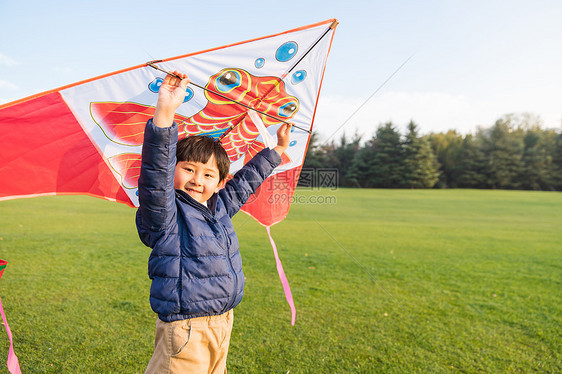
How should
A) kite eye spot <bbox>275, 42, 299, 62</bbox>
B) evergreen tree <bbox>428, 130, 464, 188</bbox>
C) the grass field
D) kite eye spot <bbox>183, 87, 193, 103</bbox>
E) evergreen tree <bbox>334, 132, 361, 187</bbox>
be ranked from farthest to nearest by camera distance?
1. evergreen tree <bbox>334, 132, 361, 187</bbox>
2. evergreen tree <bbox>428, 130, 464, 188</bbox>
3. the grass field
4. kite eye spot <bbox>183, 87, 193, 103</bbox>
5. kite eye spot <bbox>275, 42, 299, 62</bbox>

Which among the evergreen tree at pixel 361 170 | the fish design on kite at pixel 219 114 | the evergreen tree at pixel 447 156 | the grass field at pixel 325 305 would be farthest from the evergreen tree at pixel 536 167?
the fish design on kite at pixel 219 114

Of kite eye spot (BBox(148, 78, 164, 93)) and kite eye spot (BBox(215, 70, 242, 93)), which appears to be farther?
kite eye spot (BBox(215, 70, 242, 93))

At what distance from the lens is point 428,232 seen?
10.6 metres

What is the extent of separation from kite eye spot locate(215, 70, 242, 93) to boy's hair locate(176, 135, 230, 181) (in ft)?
1.52

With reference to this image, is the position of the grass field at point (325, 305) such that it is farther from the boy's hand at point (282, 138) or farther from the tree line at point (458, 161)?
the tree line at point (458, 161)

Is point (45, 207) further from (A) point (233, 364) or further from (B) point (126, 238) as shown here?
(A) point (233, 364)

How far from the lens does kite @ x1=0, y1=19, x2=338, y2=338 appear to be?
2.00 meters

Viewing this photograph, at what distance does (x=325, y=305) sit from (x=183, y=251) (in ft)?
10.2

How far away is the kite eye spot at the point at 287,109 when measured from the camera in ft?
9.21

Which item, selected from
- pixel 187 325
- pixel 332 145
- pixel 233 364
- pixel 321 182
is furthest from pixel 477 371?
pixel 332 145

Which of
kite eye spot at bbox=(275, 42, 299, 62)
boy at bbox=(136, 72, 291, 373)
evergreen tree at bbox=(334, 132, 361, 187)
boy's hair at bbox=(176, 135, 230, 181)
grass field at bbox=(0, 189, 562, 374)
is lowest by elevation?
grass field at bbox=(0, 189, 562, 374)

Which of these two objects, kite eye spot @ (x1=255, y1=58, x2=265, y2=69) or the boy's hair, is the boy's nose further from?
kite eye spot @ (x1=255, y1=58, x2=265, y2=69)

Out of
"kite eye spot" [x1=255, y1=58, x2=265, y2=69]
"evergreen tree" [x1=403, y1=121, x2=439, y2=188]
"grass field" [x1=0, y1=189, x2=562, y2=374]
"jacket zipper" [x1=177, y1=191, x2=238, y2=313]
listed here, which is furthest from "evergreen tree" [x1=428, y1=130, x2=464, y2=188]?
"jacket zipper" [x1=177, y1=191, x2=238, y2=313]

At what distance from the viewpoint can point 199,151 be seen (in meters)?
A: 2.03
